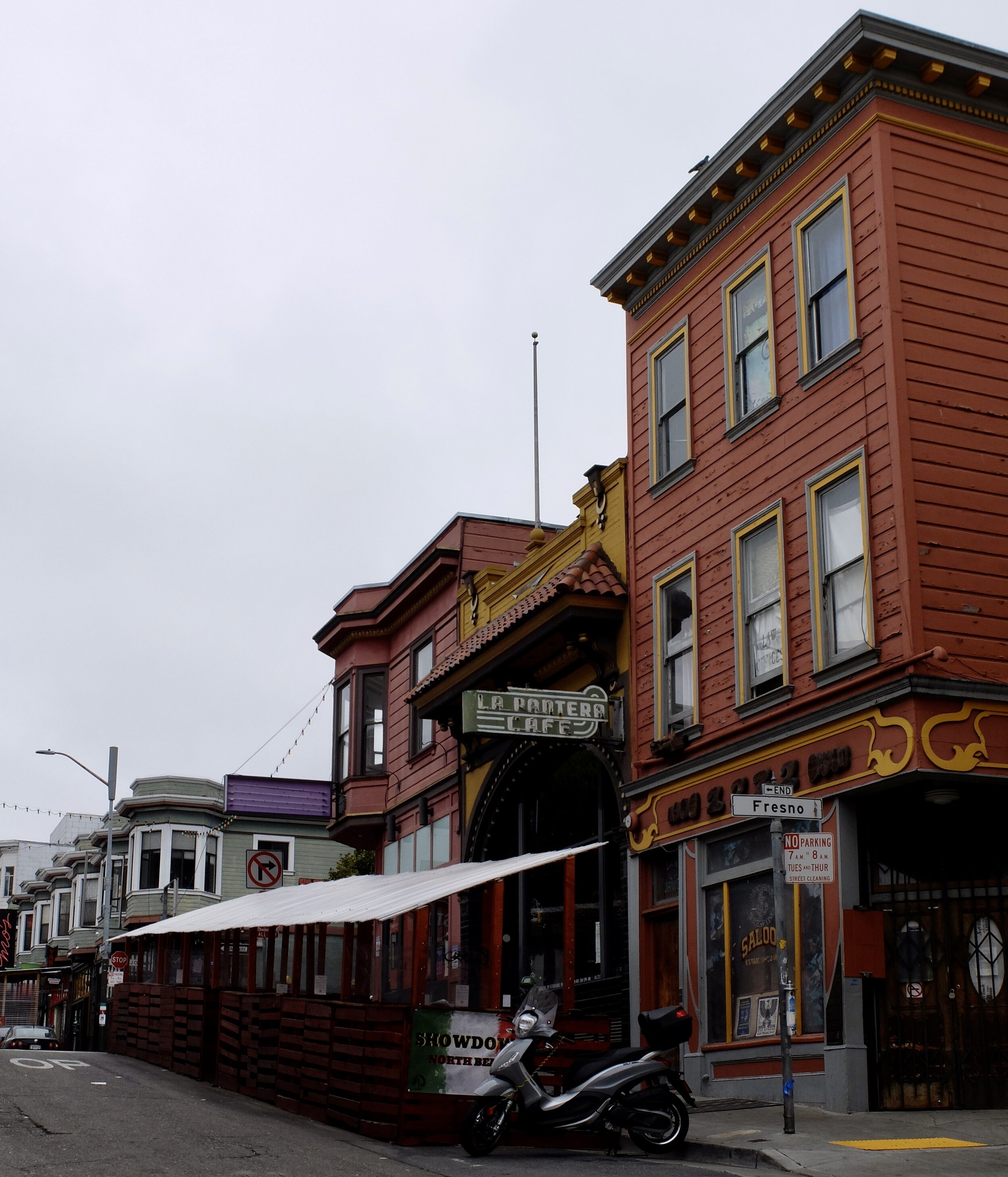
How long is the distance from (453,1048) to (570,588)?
805 centimetres

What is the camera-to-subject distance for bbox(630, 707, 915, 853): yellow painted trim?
1539cm

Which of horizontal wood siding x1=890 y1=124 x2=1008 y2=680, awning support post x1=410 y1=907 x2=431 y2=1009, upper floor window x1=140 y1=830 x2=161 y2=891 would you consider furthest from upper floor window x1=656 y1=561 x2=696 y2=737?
upper floor window x1=140 y1=830 x2=161 y2=891

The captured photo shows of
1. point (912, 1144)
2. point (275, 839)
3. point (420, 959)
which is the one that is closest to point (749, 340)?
point (420, 959)

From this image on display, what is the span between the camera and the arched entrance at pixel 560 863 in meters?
21.3

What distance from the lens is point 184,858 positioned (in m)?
55.7

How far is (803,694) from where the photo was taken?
677 inches

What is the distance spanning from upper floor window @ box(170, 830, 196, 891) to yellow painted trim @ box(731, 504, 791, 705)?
40.5 meters

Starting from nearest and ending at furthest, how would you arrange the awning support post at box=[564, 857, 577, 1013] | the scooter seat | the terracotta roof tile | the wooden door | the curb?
the curb
the scooter seat
the awning support post at box=[564, 857, 577, 1013]
the wooden door
the terracotta roof tile

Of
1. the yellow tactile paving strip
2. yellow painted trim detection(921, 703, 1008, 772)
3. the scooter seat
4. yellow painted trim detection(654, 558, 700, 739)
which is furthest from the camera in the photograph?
yellow painted trim detection(654, 558, 700, 739)

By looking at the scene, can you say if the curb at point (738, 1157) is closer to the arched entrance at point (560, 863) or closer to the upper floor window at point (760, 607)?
the upper floor window at point (760, 607)

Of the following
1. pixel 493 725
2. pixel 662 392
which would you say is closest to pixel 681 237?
pixel 662 392

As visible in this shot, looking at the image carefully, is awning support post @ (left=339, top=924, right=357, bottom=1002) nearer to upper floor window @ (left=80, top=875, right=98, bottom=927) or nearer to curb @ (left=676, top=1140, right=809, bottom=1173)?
curb @ (left=676, top=1140, right=809, bottom=1173)

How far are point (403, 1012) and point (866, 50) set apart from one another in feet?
38.7

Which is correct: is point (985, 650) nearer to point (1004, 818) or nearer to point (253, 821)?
point (1004, 818)
